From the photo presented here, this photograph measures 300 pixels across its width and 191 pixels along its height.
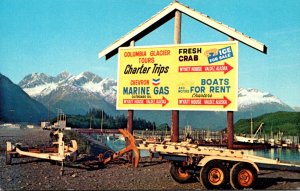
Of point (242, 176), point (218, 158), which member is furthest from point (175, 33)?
point (242, 176)

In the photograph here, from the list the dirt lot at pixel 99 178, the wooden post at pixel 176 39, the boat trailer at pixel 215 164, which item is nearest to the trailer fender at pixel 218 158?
the boat trailer at pixel 215 164

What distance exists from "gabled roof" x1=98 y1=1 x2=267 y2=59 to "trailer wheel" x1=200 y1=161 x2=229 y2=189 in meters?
6.83

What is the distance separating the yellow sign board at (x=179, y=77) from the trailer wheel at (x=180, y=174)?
398 centimetres

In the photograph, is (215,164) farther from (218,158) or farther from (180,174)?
(180,174)

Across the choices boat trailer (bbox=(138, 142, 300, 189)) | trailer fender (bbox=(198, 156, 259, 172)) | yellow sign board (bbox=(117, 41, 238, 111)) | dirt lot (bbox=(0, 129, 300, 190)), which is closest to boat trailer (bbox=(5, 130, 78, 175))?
dirt lot (bbox=(0, 129, 300, 190))

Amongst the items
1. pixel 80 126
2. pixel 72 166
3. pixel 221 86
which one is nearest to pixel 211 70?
pixel 221 86

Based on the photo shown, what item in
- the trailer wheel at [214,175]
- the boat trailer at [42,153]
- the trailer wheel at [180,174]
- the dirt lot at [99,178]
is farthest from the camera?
the boat trailer at [42,153]

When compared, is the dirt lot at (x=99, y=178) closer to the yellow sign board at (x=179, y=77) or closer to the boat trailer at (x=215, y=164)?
the boat trailer at (x=215, y=164)

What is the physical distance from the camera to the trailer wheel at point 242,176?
46.4 ft

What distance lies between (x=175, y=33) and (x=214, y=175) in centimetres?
895

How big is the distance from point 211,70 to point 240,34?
2272mm

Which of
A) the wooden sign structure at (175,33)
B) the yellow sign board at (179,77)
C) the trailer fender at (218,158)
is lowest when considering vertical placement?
the trailer fender at (218,158)

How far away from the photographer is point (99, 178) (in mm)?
16250

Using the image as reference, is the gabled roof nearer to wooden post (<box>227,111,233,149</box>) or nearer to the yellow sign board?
the yellow sign board
